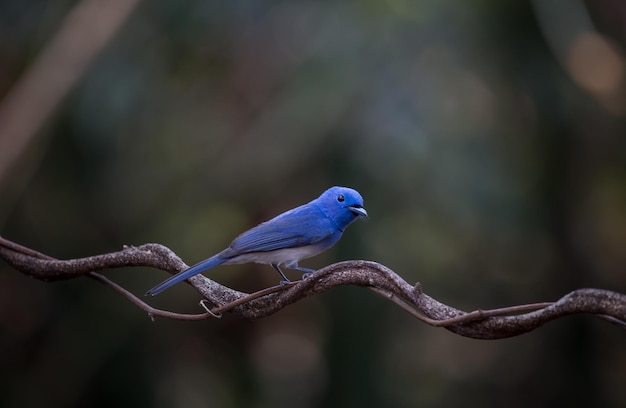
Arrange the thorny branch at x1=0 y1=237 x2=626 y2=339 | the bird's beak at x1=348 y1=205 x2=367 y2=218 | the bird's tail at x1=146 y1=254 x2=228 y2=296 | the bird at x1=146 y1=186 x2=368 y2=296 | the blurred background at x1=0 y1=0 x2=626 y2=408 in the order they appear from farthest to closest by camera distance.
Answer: the blurred background at x1=0 y1=0 x2=626 y2=408 < the bird's beak at x1=348 y1=205 x2=367 y2=218 < the bird at x1=146 y1=186 x2=368 y2=296 < the bird's tail at x1=146 y1=254 x2=228 y2=296 < the thorny branch at x1=0 y1=237 x2=626 y2=339

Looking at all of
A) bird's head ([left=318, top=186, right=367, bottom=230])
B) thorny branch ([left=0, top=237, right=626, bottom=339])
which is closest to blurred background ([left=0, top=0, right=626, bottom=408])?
bird's head ([left=318, top=186, right=367, bottom=230])

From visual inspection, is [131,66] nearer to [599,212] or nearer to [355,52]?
[355,52]

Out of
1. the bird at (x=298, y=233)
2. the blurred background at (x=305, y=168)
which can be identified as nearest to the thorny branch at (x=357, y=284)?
the bird at (x=298, y=233)

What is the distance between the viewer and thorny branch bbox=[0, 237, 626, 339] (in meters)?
2.25

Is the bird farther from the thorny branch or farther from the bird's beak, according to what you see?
the thorny branch

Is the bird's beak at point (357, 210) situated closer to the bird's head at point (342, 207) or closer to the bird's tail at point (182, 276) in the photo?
the bird's head at point (342, 207)

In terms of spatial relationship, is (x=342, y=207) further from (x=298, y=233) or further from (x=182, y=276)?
(x=182, y=276)

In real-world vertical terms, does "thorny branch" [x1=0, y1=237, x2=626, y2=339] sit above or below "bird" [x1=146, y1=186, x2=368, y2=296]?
below

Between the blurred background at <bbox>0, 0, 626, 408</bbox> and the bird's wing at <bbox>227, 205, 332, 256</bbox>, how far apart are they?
227 centimetres

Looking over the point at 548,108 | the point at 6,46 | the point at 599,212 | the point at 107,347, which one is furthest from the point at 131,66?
the point at 599,212

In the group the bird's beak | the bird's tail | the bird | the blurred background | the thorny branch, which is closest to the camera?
the thorny branch

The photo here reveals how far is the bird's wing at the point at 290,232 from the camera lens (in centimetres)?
408

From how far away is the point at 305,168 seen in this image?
6.96 meters

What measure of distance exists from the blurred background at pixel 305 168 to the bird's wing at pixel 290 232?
89.5 inches
